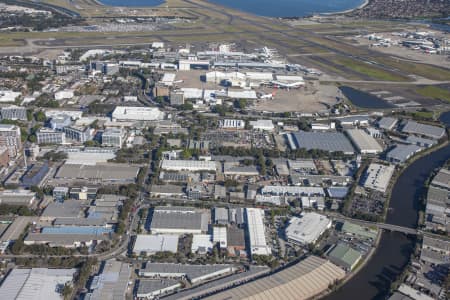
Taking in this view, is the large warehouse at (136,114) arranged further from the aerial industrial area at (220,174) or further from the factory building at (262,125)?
the factory building at (262,125)

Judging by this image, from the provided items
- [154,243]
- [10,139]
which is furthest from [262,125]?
[10,139]

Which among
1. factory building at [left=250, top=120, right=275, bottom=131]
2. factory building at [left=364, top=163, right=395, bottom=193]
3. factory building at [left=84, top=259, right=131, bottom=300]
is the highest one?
factory building at [left=250, top=120, right=275, bottom=131]

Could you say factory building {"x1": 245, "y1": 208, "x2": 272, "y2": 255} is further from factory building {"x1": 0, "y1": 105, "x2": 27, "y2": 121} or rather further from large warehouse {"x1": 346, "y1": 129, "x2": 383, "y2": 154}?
factory building {"x1": 0, "y1": 105, "x2": 27, "y2": 121}

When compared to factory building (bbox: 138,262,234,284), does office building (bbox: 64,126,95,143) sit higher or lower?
higher

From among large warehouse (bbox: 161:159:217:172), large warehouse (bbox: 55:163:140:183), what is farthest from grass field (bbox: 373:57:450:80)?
large warehouse (bbox: 55:163:140:183)

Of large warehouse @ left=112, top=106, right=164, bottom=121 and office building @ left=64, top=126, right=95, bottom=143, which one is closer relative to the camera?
office building @ left=64, top=126, right=95, bottom=143

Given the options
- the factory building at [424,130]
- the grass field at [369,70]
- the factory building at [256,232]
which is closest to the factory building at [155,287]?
the factory building at [256,232]
